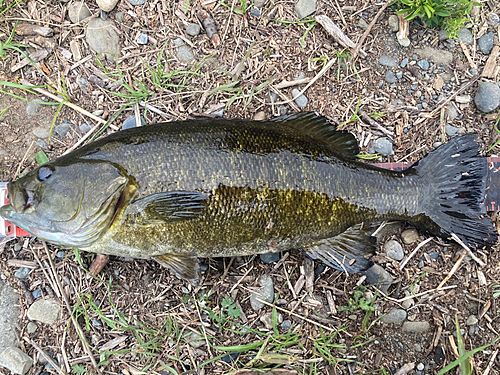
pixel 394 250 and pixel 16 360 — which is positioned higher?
pixel 394 250

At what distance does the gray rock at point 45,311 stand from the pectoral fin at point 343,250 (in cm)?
261

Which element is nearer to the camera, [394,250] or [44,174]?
[44,174]

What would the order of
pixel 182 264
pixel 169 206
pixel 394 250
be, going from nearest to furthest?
pixel 169 206, pixel 182 264, pixel 394 250

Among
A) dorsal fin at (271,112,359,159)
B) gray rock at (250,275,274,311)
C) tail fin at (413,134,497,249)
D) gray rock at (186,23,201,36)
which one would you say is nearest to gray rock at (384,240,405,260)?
tail fin at (413,134,497,249)

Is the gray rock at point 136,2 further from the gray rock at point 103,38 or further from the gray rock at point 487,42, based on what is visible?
the gray rock at point 487,42

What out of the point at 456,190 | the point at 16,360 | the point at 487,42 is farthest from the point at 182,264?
the point at 487,42

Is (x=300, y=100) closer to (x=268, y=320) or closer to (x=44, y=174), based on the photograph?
(x=268, y=320)

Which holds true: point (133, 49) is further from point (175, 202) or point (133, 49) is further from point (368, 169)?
point (368, 169)

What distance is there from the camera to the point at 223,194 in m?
2.97

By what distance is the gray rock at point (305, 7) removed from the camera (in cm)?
386

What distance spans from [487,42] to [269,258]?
3.38m

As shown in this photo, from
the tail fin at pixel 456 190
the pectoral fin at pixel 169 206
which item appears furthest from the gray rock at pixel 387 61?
the pectoral fin at pixel 169 206

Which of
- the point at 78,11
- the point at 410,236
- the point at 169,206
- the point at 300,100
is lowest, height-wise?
the point at 410,236

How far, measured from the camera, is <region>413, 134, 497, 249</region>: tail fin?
3.42 m
